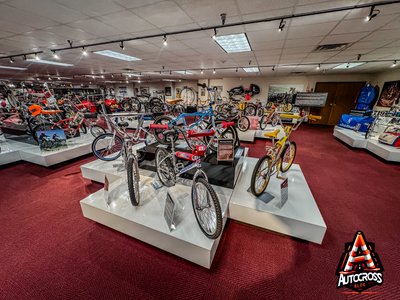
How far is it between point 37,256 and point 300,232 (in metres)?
2.90

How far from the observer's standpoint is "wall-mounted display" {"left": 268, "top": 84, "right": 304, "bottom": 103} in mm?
9617

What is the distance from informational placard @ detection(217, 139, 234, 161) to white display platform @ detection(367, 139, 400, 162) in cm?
455

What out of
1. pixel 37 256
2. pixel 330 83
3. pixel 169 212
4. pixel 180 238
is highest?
pixel 330 83

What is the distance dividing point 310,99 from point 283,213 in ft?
30.9

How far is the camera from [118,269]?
62.2 inches

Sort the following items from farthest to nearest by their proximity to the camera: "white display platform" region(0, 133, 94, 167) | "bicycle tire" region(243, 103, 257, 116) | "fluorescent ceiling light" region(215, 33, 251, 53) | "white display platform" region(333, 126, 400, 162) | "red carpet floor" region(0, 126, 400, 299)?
"bicycle tire" region(243, 103, 257, 116) → "white display platform" region(333, 126, 400, 162) → "white display platform" region(0, 133, 94, 167) → "fluorescent ceiling light" region(215, 33, 251, 53) → "red carpet floor" region(0, 126, 400, 299)

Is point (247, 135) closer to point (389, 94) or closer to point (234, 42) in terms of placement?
point (234, 42)

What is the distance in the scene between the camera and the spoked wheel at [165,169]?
2.19 meters

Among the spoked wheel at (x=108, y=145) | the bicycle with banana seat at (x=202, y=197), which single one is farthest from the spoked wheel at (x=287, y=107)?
the spoked wheel at (x=108, y=145)

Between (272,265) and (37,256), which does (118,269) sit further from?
(272,265)

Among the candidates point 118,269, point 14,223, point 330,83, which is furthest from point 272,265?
point 330,83

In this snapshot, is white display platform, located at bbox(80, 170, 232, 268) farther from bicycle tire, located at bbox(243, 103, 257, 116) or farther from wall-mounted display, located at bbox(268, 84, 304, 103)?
wall-mounted display, located at bbox(268, 84, 304, 103)

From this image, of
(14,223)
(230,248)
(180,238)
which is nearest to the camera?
(180,238)

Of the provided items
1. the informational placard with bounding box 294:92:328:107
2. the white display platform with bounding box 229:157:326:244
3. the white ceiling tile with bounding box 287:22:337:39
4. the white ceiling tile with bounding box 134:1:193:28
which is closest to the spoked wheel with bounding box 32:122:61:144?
the white ceiling tile with bounding box 134:1:193:28
